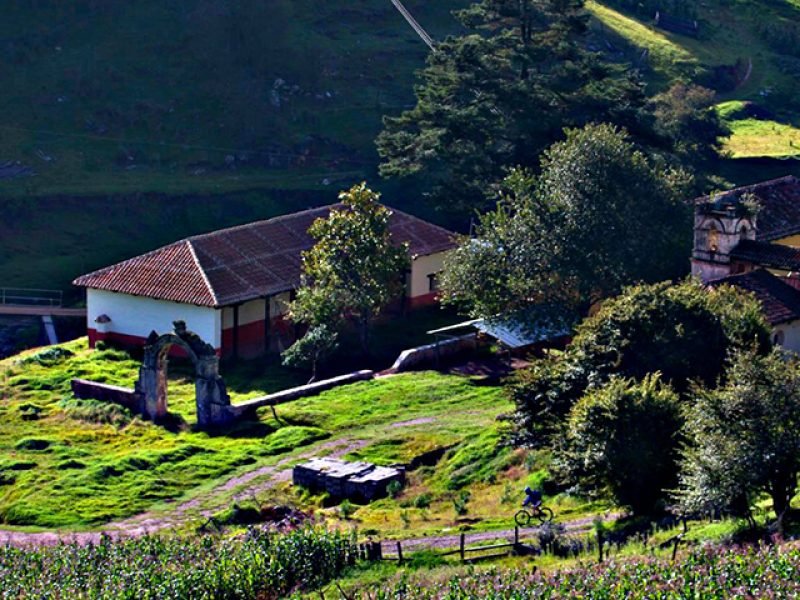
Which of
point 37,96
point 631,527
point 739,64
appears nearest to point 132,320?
point 631,527

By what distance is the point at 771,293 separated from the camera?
54.6 m

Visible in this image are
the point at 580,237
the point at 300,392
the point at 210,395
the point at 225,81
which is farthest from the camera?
the point at 225,81

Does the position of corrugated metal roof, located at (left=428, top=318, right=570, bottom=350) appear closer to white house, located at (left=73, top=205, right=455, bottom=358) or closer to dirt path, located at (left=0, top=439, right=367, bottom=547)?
white house, located at (left=73, top=205, right=455, bottom=358)

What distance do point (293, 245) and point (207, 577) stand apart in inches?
1253

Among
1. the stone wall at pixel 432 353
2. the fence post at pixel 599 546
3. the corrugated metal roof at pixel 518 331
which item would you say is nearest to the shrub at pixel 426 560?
the fence post at pixel 599 546

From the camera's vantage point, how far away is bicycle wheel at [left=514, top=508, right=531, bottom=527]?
135ft

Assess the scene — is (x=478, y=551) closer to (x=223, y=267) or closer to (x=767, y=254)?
(x=767, y=254)

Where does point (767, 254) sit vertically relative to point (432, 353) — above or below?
above

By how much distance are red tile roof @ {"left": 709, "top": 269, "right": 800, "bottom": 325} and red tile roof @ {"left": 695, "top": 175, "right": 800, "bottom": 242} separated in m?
8.26

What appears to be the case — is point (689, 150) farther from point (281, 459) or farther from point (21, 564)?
point (21, 564)

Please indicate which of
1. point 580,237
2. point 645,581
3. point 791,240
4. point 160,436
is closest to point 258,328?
point 160,436

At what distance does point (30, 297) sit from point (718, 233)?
113 feet

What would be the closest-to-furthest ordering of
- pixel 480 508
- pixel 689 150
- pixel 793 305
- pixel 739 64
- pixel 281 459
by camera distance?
pixel 480 508 < pixel 281 459 < pixel 793 305 < pixel 689 150 < pixel 739 64

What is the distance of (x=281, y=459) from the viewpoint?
2010 inches
